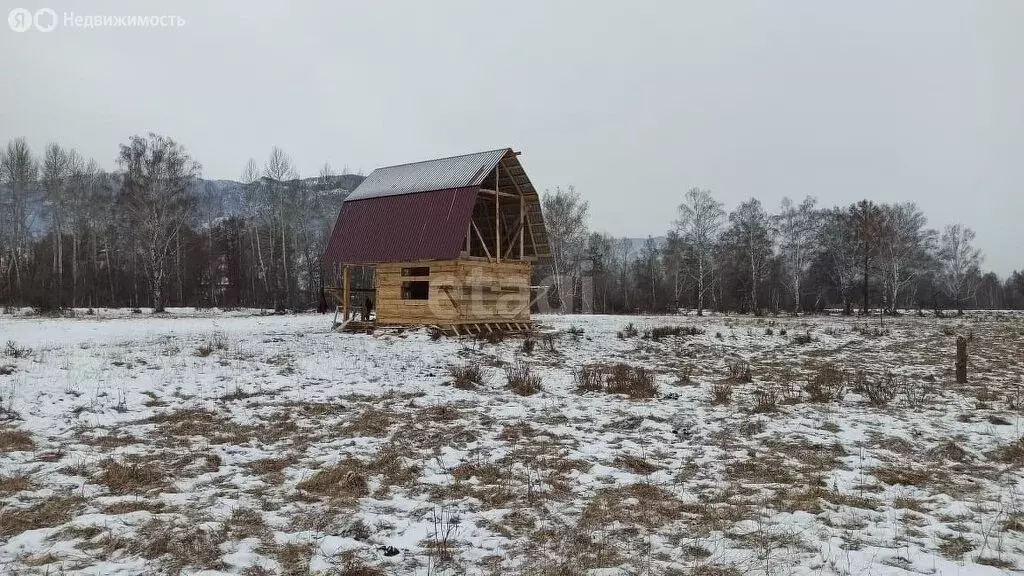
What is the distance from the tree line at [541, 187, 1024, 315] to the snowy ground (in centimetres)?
3364

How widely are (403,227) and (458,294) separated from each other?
328cm

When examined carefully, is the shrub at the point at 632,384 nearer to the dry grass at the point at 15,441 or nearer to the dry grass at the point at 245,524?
the dry grass at the point at 245,524

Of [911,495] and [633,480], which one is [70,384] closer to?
[633,480]

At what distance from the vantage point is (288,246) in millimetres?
48250

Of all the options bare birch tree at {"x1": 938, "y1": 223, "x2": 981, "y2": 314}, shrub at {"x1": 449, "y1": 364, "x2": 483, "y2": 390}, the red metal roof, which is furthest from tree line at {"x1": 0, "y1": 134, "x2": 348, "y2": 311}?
bare birch tree at {"x1": 938, "y1": 223, "x2": 981, "y2": 314}

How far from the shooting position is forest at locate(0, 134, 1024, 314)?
118 feet

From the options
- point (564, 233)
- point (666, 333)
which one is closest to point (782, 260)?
point (564, 233)

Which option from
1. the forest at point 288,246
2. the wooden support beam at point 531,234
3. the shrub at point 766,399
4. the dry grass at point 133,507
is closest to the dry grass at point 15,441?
the dry grass at point 133,507

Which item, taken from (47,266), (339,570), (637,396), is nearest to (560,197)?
(637,396)

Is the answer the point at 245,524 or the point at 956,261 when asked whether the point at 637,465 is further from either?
the point at 956,261

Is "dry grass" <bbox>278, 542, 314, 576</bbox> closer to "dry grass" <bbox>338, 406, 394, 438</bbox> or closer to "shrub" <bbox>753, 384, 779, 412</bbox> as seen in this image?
"dry grass" <bbox>338, 406, 394, 438</bbox>

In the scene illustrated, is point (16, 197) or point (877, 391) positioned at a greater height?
point (16, 197)

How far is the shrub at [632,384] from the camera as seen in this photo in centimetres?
964

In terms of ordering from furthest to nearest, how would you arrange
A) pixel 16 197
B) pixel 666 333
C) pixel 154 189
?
pixel 16 197 < pixel 154 189 < pixel 666 333
